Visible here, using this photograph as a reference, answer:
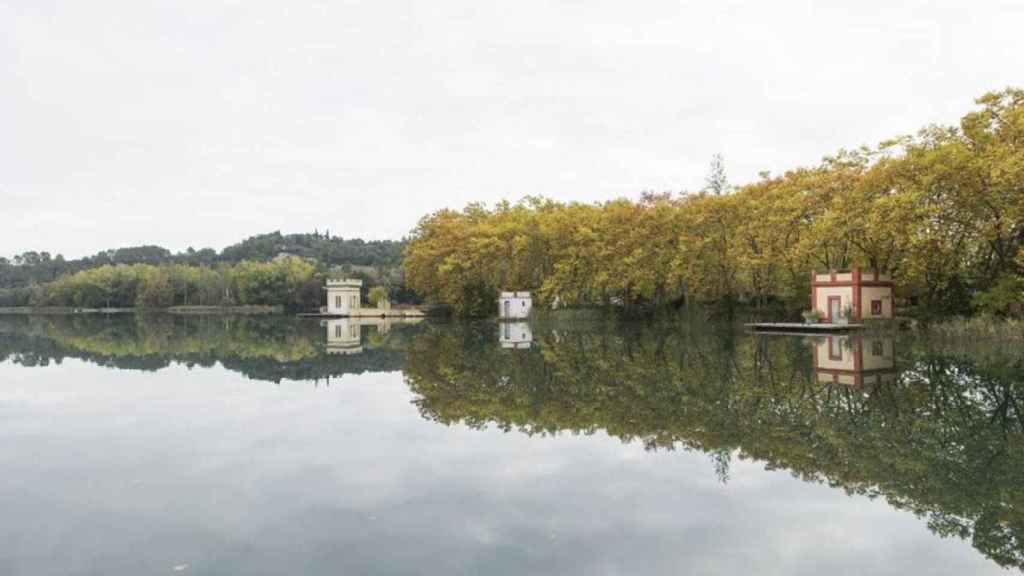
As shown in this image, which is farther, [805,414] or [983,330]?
[983,330]

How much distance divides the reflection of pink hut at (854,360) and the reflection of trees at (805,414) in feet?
1.66

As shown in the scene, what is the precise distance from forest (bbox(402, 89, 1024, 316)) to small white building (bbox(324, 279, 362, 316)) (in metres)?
14.5

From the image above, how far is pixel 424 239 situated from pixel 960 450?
5776cm

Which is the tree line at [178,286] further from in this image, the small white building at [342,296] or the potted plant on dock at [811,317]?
the potted plant on dock at [811,317]

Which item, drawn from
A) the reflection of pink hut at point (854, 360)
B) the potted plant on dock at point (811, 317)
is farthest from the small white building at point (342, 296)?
the reflection of pink hut at point (854, 360)

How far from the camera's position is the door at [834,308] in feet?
124

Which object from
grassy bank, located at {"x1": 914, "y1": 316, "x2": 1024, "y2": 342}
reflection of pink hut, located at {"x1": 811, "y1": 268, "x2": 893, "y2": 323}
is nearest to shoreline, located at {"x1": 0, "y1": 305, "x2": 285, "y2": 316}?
reflection of pink hut, located at {"x1": 811, "y1": 268, "x2": 893, "y2": 323}

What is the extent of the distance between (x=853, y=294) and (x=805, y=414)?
1100 inches

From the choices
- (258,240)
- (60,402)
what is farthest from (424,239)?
(258,240)

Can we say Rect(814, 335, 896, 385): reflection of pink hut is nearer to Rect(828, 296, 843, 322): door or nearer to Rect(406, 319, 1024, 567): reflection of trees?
Rect(406, 319, 1024, 567): reflection of trees

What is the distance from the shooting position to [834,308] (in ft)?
126

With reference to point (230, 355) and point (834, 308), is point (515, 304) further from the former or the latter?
point (230, 355)

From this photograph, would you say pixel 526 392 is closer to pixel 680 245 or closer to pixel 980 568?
pixel 980 568

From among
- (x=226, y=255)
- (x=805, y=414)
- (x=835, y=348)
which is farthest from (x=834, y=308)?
(x=226, y=255)
